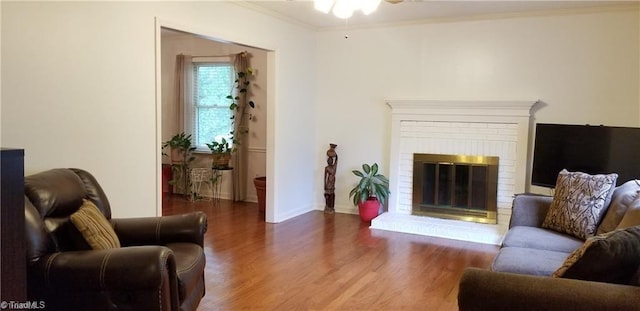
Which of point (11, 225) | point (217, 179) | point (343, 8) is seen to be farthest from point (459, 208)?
point (11, 225)

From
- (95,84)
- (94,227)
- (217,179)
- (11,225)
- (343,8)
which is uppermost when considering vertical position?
(343,8)

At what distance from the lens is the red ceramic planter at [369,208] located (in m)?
5.58

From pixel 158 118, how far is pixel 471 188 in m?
3.44

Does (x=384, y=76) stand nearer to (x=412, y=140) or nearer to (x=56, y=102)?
(x=412, y=140)

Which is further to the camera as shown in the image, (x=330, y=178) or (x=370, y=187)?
(x=330, y=178)

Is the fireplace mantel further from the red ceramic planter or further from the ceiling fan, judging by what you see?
the ceiling fan

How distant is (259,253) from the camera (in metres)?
4.27

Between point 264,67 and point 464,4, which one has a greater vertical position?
point 464,4

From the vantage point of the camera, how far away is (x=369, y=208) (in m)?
5.58

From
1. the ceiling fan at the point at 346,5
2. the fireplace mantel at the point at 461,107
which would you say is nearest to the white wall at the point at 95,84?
the ceiling fan at the point at 346,5

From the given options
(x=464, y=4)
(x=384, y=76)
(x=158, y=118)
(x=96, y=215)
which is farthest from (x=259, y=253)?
(x=464, y=4)

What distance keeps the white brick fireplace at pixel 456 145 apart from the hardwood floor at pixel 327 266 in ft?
0.82

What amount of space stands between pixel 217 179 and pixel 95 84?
3.76m

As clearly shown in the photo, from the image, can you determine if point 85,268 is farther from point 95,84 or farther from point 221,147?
point 221,147
